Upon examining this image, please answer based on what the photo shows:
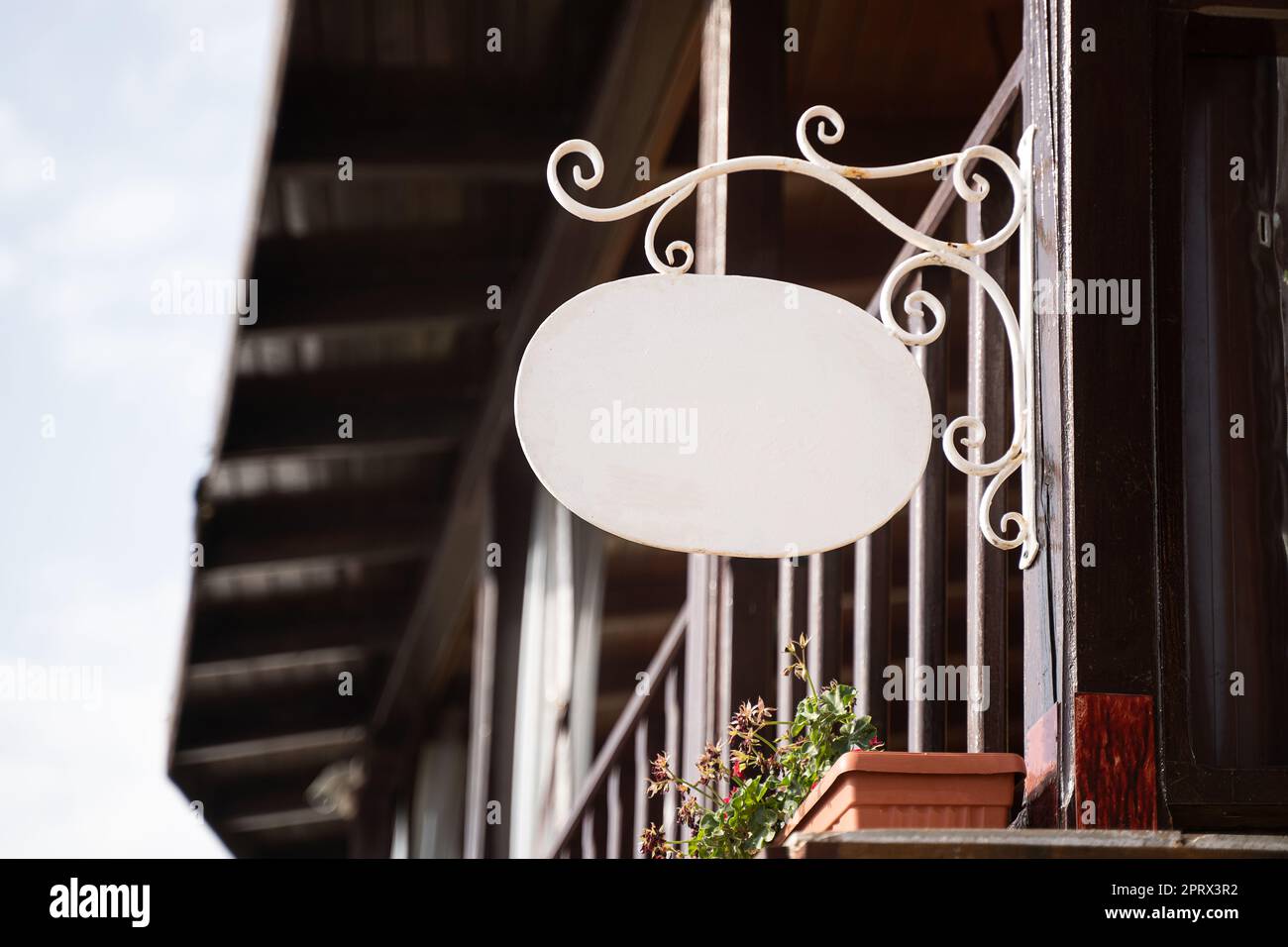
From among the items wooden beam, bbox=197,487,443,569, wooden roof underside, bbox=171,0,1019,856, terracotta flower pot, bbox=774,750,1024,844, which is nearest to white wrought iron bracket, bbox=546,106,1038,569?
terracotta flower pot, bbox=774,750,1024,844

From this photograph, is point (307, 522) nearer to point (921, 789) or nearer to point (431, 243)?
point (431, 243)

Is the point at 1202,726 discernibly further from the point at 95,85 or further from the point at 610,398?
the point at 95,85

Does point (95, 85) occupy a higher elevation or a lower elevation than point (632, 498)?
higher

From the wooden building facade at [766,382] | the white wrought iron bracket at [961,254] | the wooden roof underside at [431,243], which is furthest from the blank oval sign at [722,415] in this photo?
the wooden roof underside at [431,243]

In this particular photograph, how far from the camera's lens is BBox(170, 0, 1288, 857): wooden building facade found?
2.51m

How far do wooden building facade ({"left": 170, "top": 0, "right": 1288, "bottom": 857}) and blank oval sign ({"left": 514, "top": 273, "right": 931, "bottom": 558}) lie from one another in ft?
0.81

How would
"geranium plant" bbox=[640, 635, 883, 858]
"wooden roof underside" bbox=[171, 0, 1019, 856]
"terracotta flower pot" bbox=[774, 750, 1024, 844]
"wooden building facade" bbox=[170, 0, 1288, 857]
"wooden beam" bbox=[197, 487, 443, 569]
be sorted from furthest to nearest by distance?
"wooden beam" bbox=[197, 487, 443, 569] → "wooden roof underside" bbox=[171, 0, 1019, 856] → "geranium plant" bbox=[640, 635, 883, 858] → "wooden building facade" bbox=[170, 0, 1288, 857] → "terracotta flower pot" bbox=[774, 750, 1024, 844]

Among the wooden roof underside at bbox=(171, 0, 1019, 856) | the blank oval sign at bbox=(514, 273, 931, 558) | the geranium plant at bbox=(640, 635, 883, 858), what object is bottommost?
the geranium plant at bbox=(640, 635, 883, 858)

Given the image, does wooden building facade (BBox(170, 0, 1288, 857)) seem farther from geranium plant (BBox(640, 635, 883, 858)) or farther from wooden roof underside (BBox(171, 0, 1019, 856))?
geranium plant (BBox(640, 635, 883, 858))

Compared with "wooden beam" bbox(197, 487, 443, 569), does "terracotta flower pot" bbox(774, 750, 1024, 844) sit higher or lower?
lower

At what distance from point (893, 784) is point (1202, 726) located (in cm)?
42

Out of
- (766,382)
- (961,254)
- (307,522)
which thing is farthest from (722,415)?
(307,522)
